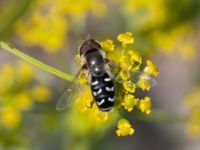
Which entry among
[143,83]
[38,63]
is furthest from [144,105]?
[38,63]

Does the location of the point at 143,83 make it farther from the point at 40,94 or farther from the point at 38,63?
the point at 40,94

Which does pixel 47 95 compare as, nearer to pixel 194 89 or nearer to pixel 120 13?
pixel 120 13

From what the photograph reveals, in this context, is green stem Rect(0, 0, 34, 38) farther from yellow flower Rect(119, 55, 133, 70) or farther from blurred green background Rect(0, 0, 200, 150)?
yellow flower Rect(119, 55, 133, 70)

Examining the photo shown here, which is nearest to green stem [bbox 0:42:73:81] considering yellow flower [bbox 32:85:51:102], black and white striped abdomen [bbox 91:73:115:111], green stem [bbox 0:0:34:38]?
black and white striped abdomen [bbox 91:73:115:111]

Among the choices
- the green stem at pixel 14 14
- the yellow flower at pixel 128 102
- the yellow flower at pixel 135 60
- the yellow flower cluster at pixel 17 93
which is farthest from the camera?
the yellow flower cluster at pixel 17 93

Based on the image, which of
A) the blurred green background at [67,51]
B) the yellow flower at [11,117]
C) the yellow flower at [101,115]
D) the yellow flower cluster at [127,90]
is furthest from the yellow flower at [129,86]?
the yellow flower at [11,117]

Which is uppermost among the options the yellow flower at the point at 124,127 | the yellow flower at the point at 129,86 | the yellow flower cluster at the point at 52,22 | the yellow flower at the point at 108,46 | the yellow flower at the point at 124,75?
the yellow flower cluster at the point at 52,22

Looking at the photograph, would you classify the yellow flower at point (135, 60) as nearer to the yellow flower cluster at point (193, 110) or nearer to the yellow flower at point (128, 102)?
the yellow flower at point (128, 102)

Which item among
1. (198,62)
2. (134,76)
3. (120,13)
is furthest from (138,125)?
(134,76)
